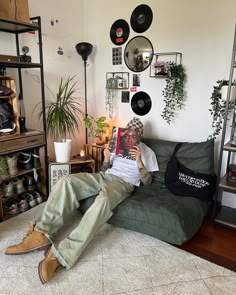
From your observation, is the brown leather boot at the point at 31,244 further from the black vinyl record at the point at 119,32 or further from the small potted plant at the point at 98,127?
the black vinyl record at the point at 119,32

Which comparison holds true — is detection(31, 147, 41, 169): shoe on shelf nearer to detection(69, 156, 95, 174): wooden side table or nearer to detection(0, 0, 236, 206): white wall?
detection(69, 156, 95, 174): wooden side table

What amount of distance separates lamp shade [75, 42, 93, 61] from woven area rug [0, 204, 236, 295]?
86.3 inches

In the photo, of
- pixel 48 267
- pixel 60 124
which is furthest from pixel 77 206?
pixel 60 124

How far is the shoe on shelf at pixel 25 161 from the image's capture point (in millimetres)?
2539

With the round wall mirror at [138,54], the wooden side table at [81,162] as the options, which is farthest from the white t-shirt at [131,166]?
the round wall mirror at [138,54]

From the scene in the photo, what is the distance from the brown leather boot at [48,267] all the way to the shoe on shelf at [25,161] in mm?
1065

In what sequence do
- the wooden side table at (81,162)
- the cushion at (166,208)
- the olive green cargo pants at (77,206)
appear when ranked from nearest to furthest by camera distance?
the olive green cargo pants at (77,206), the cushion at (166,208), the wooden side table at (81,162)

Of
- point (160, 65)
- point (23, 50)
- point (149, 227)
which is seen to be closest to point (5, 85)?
point (23, 50)

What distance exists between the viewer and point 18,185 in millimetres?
2469

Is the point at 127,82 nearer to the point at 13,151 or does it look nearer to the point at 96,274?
the point at 13,151

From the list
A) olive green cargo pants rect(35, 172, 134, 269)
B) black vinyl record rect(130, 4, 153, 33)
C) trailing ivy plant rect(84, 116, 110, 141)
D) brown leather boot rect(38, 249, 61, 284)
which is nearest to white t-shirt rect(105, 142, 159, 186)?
olive green cargo pants rect(35, 172, 134, 269)

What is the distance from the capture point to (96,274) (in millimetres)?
1693

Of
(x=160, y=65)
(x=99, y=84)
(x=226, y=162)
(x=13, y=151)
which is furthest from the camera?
(x=99, y=84)

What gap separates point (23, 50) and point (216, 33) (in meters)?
1.97
